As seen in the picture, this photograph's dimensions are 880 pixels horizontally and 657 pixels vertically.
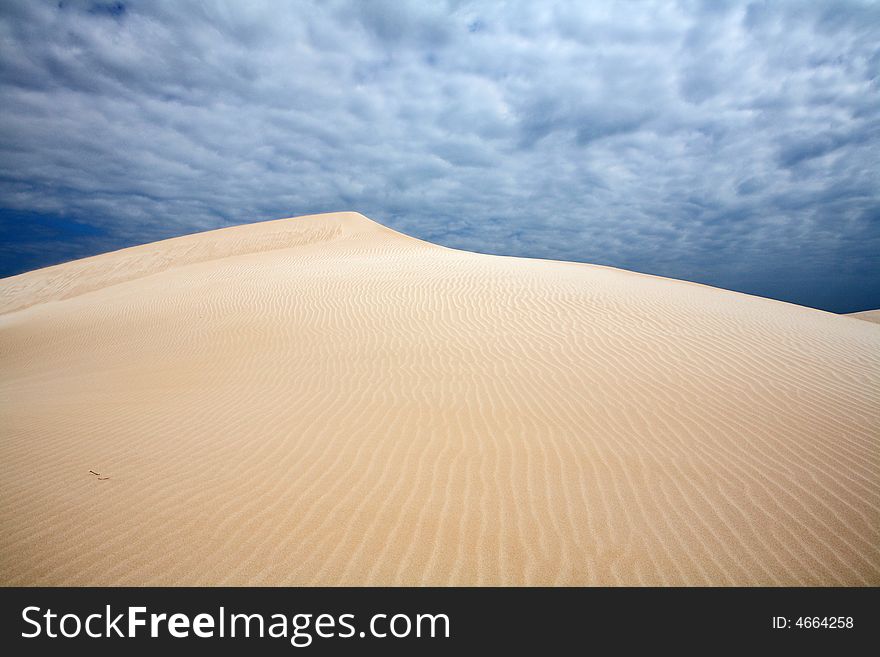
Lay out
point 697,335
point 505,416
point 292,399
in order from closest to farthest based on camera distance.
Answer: point 505,416
point 292,399
point 697,335

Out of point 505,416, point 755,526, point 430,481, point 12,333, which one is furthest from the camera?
point 12,333

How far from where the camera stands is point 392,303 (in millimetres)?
12070

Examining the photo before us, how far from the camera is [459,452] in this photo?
448 cm

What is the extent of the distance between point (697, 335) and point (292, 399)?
778 cm

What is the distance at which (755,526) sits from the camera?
3.25 metres

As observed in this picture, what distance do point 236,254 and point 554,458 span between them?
27.7 m

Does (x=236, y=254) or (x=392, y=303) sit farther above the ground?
(x=236, y=254)

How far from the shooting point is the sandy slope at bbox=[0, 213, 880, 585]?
295 cm

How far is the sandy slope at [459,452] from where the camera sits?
2.95 metres
